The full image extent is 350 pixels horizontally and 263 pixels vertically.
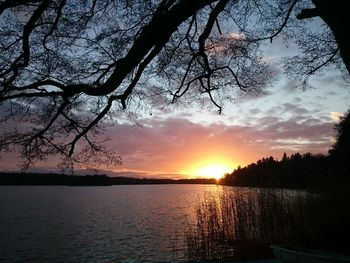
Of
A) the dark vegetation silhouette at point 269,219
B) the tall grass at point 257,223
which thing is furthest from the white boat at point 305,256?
the tall grass at point 257,223

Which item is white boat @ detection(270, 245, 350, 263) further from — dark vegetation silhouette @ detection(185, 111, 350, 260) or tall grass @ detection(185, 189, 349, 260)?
tall grass @ detection(185, 189, 349, 260)

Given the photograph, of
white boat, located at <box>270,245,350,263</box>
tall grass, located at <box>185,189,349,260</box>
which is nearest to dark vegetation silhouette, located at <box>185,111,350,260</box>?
tall grass, located at <box>185,189,349,260</box>

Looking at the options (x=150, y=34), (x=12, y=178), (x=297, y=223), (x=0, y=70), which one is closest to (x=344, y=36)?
(x=150, y=34)

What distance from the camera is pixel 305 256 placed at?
218 inches

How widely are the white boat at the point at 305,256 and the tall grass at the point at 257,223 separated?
4.87 metres

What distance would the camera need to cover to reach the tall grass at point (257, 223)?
1123cm

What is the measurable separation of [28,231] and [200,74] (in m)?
18.2

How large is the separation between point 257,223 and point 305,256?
728 cm

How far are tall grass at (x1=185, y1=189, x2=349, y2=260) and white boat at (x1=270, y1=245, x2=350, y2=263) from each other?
4.87m

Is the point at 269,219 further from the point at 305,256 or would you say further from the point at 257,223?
the point at 305,256

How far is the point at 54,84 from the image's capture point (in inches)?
250

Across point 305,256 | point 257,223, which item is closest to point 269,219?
point 257,223

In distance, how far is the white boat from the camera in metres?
5.03

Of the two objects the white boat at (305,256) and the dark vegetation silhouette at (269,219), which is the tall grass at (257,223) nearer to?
the dark vegetation silhouette at (269,219)
